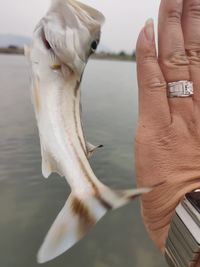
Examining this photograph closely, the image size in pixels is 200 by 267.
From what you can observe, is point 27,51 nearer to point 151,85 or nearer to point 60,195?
point 151,85

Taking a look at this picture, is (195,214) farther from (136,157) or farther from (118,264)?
(118,264)

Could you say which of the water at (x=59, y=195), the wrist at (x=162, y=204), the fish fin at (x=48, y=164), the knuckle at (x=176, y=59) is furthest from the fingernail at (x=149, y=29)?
the water at (x=59, y=195)

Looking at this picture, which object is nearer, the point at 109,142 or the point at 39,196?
the point at 39,196

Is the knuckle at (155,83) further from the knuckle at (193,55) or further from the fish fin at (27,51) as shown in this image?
the fish fin at (27,51)

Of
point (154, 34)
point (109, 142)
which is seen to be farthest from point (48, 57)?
point (109, 142)

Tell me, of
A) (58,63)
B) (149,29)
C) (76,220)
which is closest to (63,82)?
(58,63)

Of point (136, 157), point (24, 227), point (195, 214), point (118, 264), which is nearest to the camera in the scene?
point (195, 214)

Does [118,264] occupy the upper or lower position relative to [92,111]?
upper
